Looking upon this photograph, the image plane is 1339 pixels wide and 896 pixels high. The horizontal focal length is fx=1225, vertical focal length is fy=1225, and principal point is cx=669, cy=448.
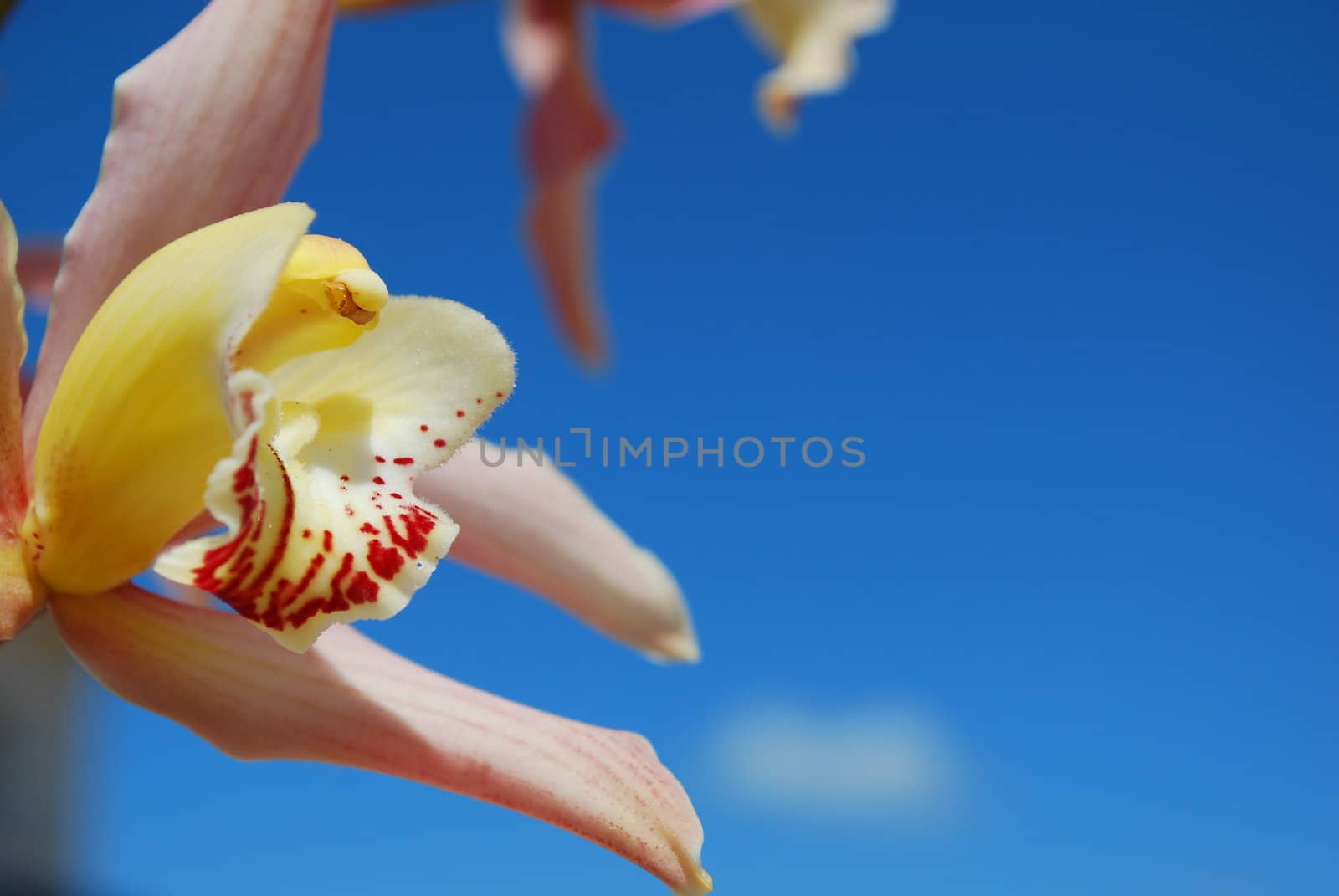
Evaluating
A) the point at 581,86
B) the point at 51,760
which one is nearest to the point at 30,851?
the point at 51,760

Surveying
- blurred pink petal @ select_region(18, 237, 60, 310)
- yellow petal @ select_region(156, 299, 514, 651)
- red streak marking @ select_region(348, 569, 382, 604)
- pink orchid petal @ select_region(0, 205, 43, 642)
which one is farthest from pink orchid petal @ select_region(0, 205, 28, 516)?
blurred pink petal @ select_region(18, 237, 60, 310)

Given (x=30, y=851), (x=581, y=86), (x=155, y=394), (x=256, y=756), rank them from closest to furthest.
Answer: (x=155, y=394) → (x=256, y=756) → (x=581, y=86) → (x=30, y=851)

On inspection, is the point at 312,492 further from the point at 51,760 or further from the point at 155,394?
the point at 51,760

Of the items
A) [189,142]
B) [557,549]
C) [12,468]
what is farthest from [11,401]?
[557,549]

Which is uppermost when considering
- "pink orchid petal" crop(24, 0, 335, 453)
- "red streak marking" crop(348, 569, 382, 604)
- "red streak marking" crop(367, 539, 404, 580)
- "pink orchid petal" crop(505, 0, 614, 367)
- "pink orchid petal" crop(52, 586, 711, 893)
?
"pink orchid petal" crop(505, 0, 614, 367)

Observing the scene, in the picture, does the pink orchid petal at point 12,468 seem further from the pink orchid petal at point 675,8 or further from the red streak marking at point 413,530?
the pink orchid petal at point 675,8

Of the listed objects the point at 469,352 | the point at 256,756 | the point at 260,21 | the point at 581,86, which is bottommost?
the point at 256,756

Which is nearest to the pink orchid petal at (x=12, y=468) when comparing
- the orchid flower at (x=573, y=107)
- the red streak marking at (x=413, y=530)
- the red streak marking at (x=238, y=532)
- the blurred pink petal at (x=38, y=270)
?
the red streak marking at (x=238, y=532)

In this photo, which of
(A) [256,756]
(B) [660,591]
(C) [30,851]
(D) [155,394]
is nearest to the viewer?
(D) [155,394]

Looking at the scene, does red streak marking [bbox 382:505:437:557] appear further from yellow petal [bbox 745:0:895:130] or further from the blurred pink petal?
yellow petal [bbox 745:0:895:130]
